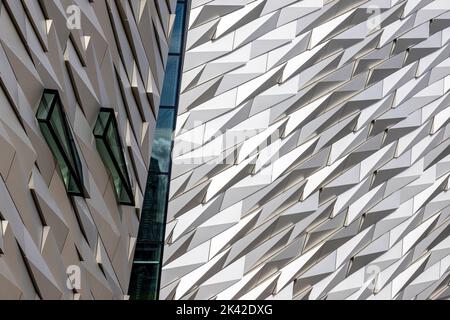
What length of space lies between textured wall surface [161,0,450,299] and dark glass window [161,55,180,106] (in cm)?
38

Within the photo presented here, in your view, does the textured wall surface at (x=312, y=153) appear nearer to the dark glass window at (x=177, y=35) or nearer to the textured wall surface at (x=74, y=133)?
the dark glass window at (x=177, y=35)

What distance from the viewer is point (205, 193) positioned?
80.8ft

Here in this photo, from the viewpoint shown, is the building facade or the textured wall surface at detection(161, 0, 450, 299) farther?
the textured wall surface at detection(161, 0, 450, 299)

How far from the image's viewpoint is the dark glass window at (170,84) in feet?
77.2

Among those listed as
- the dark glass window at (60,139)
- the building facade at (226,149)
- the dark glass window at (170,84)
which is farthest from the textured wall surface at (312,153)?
the dark glass window at (60,139)

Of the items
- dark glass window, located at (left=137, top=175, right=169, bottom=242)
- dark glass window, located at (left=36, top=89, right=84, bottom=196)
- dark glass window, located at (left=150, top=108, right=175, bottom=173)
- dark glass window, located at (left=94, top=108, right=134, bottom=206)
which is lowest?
dark glass window, located at (left=36, top=89, right=84, bottom=196)

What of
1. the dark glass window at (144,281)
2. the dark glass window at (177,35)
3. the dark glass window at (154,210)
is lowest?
the dark glass window at (144,281)

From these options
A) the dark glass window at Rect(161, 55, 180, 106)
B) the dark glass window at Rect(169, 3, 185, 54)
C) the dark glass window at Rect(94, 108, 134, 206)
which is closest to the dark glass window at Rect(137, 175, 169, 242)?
the dark glass window at Rect(161, 55, 180, 106)

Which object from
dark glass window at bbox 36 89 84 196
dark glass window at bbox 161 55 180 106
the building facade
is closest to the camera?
dark glass window at bbox 36 89 84 196

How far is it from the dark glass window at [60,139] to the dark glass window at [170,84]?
10.3m

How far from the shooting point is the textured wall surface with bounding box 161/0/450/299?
79.9 ft

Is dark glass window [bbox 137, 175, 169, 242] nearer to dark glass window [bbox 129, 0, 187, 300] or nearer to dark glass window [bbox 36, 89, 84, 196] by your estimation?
dark glass window [bbox 129, 0, 187, 300]

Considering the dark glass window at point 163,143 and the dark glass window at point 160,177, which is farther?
the dark glass window at point 163,143
